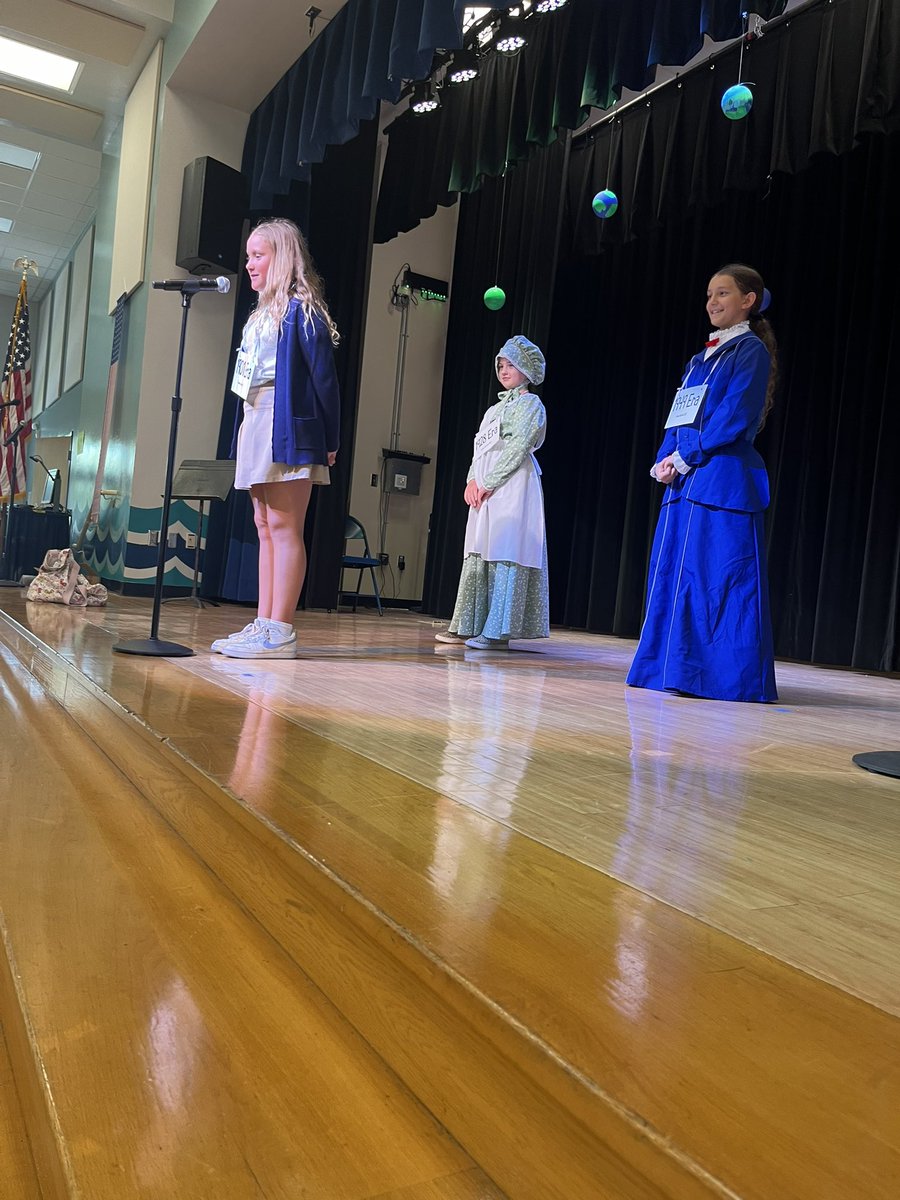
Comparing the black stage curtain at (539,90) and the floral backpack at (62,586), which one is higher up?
the black stage curtain at (539,90)

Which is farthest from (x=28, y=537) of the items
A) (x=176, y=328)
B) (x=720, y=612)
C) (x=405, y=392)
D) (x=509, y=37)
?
(x=720, y=612)

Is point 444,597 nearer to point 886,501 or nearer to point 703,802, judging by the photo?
Answer: point 886,501

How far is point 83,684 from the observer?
6.88 feet

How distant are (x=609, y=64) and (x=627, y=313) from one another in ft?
7.85

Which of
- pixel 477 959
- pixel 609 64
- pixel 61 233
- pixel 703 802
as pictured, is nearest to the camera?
pixel 477 959

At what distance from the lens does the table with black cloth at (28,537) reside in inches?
249

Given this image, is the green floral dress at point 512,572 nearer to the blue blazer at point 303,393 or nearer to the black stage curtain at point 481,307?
the blue blazer at point 303,393

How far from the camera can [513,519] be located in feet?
13.2

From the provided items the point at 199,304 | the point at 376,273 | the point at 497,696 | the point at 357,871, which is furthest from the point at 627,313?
the point at 357,871

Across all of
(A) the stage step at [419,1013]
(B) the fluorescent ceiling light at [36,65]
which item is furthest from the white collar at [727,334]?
(B) the fluorescent ceiling light at [36,65]

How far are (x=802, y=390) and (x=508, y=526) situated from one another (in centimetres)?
228

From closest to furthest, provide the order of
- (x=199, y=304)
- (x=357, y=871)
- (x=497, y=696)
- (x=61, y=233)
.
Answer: (x=357, y=871), (x=497, y=696), (x=199, y=304), (x=61, y=233)

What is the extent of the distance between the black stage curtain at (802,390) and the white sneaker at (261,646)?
3268 mm

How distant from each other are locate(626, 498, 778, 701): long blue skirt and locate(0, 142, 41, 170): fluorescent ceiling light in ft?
24.2
